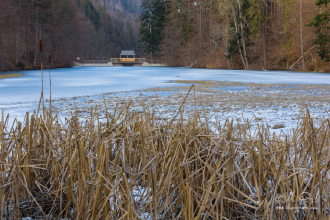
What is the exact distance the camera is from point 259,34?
33.0 meters

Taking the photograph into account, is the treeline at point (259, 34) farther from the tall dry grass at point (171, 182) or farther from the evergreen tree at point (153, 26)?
the tall dry grass at point (171, 182)

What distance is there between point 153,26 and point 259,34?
114ft

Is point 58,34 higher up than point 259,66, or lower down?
higher up

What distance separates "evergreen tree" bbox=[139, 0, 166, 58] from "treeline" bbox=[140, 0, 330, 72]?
12599 mm

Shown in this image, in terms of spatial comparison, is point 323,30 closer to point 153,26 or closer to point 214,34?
point 214,34

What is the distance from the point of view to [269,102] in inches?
320

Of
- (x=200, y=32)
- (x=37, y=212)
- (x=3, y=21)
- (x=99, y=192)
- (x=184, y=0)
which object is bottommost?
(x=37, y=212)

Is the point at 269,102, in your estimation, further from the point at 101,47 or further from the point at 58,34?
the point at 101,47

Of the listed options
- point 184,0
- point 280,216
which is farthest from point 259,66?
point 280,216

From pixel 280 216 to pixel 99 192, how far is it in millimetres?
1063

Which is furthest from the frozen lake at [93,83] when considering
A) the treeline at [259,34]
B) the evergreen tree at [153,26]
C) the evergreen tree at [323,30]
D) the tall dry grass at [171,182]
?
the evergreen tree at [153,26]

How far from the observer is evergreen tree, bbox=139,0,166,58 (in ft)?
204

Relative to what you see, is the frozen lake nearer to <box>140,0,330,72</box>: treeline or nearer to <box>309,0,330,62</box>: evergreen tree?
<box>309,0,330,62</box>: evergreen tree

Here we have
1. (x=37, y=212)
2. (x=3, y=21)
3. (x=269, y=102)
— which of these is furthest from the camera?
(x=3, y=21)
